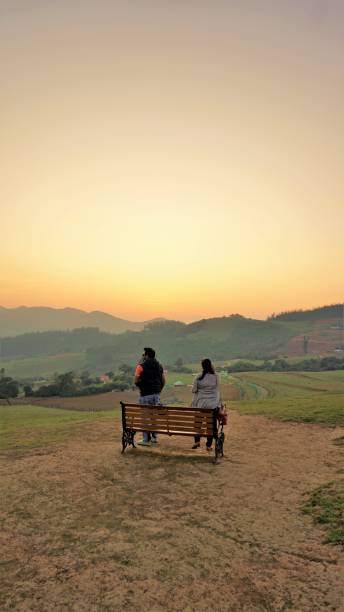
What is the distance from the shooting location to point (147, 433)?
33.4 ft

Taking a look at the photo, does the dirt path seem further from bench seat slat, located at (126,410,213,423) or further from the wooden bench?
bench seat slat, located at (126,410,213,423)

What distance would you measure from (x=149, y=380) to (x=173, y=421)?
1.44 metres

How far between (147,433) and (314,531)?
217 inches

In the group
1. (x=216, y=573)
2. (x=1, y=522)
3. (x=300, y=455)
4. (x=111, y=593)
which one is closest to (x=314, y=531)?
(x=216, y=573)

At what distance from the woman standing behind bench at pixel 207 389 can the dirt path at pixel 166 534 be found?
122 cm

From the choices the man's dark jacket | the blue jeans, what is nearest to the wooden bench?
the blue jeans

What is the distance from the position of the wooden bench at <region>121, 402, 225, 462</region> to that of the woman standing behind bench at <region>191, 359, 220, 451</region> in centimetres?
56

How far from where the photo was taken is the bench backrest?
8.85 metres

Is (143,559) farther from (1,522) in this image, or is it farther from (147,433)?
(147,433)

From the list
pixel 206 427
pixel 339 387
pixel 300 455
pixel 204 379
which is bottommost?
pixel 339 387

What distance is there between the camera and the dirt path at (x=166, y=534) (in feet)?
13.6

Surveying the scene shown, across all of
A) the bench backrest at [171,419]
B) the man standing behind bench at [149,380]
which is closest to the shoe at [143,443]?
the man standing behind bench at [149,380]

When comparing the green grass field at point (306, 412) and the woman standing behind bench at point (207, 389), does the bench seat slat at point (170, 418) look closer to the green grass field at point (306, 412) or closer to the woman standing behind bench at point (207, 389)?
A: the woman standing behind bench at point (207, 389)

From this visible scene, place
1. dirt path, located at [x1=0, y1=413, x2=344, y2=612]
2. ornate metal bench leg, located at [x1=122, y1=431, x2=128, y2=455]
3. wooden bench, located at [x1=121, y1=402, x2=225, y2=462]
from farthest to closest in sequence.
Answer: ornate metal bench leg, located at [x1=122, y1=431, x2=128, y2=455]
wooden bench, located at [x1=121, y1=402, x2=225, y2=462]
dirt path, located at [x1=0, y1=413, x2=344, y2=612]
